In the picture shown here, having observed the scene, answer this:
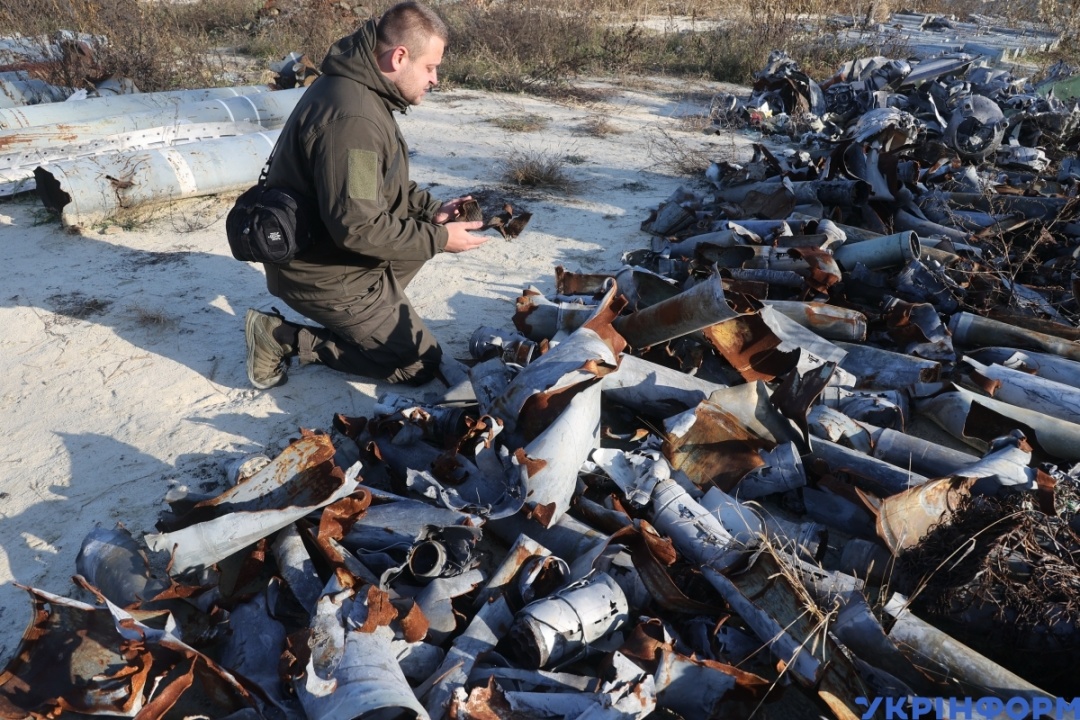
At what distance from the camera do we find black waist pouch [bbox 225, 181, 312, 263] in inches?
133

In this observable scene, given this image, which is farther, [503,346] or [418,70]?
[503,346]

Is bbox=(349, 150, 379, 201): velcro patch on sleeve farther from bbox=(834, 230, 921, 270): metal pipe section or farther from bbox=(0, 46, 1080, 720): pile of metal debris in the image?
bbox=(834, 230, 921, 270): metal pipe section

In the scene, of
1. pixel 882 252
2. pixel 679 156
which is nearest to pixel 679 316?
pixel 882 252

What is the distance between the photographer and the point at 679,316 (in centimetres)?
353

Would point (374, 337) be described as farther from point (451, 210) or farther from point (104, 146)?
point (104, 146)

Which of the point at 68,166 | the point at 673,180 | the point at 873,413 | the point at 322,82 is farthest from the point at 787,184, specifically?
the point at 68,166

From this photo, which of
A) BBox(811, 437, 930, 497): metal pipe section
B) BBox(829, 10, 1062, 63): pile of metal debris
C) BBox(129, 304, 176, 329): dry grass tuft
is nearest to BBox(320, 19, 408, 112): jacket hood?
BBox(129, 304, 176, 329): dry grass tuft

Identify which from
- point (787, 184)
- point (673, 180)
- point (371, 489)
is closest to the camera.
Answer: point (371, 489)

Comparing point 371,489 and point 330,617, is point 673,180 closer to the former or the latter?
point 371,489

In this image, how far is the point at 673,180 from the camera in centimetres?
693

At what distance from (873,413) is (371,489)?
7.73 feet

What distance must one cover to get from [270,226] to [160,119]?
466 cm

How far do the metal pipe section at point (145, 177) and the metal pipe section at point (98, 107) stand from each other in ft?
4.07

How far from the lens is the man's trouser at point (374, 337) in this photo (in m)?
3.81
